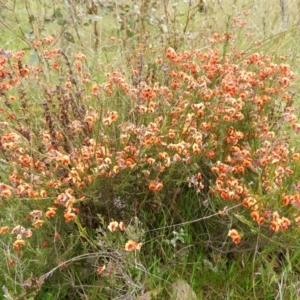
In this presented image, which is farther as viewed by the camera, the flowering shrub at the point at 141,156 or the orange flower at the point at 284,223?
the flowering shrub at the point at 141,156

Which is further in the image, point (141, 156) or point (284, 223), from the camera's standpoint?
point (141, 156)

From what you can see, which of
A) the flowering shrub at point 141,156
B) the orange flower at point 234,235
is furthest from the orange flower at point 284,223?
the orange flower at point 234,235

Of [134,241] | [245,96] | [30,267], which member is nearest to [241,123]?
[245,96]

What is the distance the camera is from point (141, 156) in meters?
1.79

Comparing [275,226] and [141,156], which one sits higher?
[141,156]

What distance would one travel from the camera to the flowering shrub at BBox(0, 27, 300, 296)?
1.74 meters

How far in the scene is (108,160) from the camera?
5.62 ft

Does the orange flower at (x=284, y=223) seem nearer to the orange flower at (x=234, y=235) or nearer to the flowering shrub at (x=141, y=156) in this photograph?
the flowering shrub at (x=141, y=156)

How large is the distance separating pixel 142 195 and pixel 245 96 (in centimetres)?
59

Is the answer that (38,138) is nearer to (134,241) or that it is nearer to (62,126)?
(62,126)

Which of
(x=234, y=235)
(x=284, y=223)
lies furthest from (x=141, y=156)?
(x=284, y=223)

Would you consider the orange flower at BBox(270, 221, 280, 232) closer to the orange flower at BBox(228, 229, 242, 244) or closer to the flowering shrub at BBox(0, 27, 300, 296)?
the flowering shrub at BBox(0, 27, 300, 296)

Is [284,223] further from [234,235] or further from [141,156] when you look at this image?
[141,156]

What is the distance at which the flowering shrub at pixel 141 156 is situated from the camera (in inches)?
68.3
